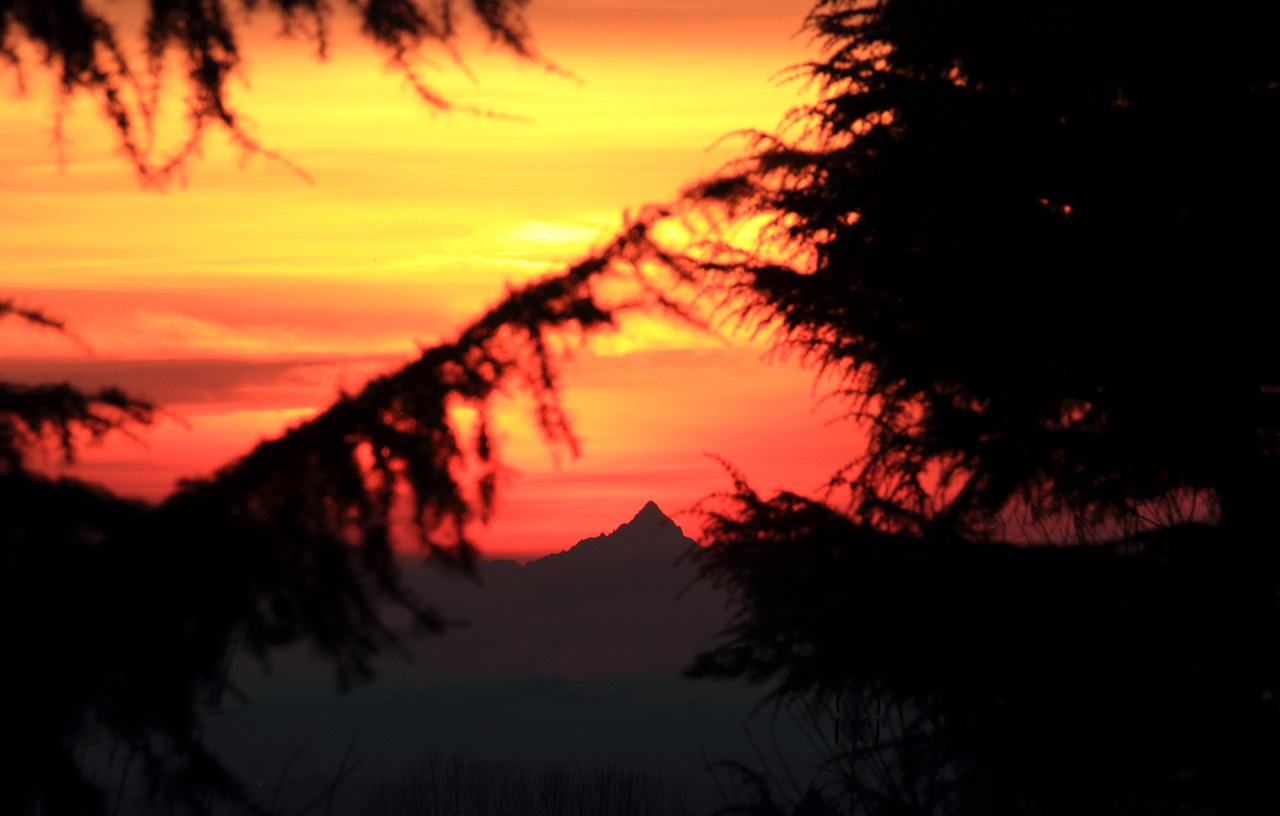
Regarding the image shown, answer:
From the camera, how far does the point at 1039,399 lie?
29.7 ft

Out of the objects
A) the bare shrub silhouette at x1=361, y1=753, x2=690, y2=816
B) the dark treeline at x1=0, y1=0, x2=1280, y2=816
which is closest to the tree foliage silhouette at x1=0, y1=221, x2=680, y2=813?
the dark treeline at x1=0, y1=0, x2=1280, y2=816

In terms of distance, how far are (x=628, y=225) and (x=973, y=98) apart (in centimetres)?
698

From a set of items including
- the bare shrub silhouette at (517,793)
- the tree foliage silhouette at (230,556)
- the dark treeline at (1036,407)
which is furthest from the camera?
the bare shrub silhouette at (517,793)

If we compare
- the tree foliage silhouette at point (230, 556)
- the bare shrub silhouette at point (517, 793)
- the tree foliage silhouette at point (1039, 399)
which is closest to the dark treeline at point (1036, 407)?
the tree foliage silhouette at point (1039, 399)

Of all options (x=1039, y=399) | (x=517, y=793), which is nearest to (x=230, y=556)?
(x=1039, y=399)

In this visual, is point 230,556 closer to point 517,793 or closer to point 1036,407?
point 1036,407

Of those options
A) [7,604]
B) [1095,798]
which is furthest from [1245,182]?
[7,604]

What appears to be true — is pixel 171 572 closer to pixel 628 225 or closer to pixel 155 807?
pixel 155 807

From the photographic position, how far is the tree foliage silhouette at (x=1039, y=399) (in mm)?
7801

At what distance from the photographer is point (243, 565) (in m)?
2.88

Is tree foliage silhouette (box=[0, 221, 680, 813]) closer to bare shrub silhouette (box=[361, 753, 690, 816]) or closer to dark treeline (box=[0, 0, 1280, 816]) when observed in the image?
dark treeline (box=[0, 0, 1280, 816])

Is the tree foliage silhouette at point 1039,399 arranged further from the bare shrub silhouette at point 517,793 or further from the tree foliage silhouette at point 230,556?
the bare shrub silhouette at point 517,793

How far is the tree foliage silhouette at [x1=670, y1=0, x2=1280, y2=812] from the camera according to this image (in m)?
7.80

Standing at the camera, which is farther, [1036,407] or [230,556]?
[1036,407]
